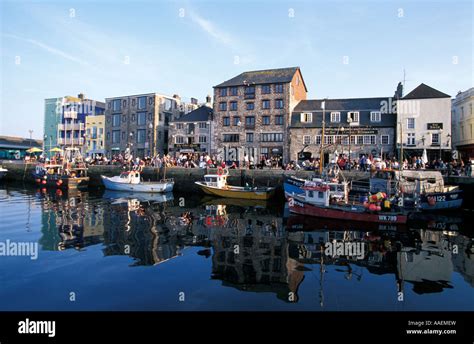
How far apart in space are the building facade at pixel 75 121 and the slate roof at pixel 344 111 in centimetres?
4428

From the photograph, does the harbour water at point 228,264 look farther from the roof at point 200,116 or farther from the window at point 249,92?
the roof at point 200,116

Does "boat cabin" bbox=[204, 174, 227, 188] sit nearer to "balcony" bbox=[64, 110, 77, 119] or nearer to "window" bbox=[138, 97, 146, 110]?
"window" bbox=[138, 97, 146, 110]

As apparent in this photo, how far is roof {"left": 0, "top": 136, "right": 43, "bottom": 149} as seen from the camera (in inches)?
3204

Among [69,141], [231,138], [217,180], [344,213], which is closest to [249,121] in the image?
[231,138]

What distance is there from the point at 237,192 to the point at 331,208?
1340cm

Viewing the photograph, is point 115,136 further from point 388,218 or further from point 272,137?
point 388,218

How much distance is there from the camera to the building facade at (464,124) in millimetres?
43094

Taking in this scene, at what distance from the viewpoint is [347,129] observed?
4444 cm

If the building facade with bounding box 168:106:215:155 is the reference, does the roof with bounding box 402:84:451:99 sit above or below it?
above

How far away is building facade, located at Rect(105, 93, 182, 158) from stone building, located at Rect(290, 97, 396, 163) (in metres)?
25.4

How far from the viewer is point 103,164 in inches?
2013

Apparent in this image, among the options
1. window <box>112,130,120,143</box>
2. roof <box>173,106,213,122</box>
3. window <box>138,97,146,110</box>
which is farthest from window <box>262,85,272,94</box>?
window <box>112,130,120,143</box>

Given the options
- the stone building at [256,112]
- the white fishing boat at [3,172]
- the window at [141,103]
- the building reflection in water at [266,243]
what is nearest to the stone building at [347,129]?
the stone building at [256,112]

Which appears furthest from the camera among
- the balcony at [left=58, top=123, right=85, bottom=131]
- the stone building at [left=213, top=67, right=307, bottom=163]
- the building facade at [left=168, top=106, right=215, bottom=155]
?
the balcony at [left=58, top=123, right=85, bottom=131]
